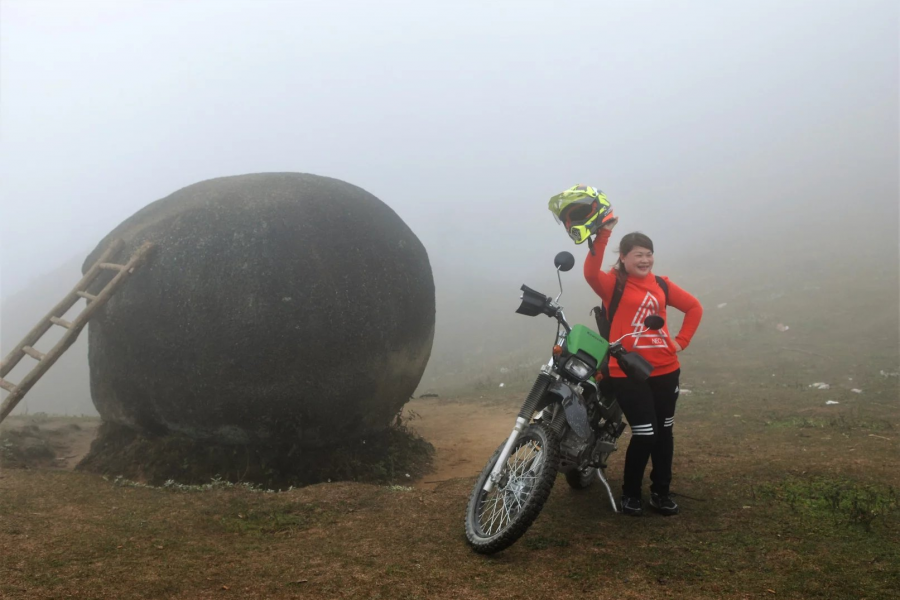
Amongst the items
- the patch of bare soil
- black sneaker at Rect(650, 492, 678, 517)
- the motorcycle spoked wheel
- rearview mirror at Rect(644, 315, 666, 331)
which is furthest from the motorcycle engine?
the patch of bare soil

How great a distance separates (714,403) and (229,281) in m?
6.71

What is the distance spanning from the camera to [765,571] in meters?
3.07

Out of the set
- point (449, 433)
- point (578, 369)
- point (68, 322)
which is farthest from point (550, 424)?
point (449, 433)

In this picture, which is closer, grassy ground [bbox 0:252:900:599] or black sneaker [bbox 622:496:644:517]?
grassy ground [bbox 0:252:900:599]

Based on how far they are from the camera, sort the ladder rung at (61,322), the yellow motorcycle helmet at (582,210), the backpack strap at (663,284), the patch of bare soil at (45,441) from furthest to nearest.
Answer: the patch of bare soil at (45,441), the ladder rung at (61,322), the backpack strap at (663,284), the yellow motorcycle helmet at (582,210)

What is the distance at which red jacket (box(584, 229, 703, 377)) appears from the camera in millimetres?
4031

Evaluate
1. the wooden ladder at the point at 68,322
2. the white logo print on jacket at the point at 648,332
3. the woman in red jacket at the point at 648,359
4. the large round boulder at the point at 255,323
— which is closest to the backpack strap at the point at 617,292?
the woman in red jacket at the point at 648,359

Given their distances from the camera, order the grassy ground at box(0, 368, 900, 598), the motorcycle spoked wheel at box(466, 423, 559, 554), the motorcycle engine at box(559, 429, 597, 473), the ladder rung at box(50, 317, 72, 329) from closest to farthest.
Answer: the grassy ground at box(0, 368, 900, 598) < the motorcycle spoked wheel at box(466, 423, 559, 554) < the motorcycle engine at box(559, 429, 597, 473) < the ladder rung at box(50, 317, 72, 329)

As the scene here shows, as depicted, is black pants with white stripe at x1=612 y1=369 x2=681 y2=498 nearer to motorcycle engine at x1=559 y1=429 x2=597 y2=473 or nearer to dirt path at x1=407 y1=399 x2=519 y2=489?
motorcycle engine at x1=559 y1=429 x2=597 y2=473

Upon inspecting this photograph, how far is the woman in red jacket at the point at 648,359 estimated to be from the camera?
3.98m

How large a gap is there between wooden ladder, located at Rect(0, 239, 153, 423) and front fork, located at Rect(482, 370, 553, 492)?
14.2 ft

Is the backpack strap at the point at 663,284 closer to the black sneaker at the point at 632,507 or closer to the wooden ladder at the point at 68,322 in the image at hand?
the black sneaker at the point at 632,507

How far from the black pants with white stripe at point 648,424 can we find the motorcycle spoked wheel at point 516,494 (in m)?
0.68

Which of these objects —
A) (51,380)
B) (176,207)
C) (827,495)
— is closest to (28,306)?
(51,380)
